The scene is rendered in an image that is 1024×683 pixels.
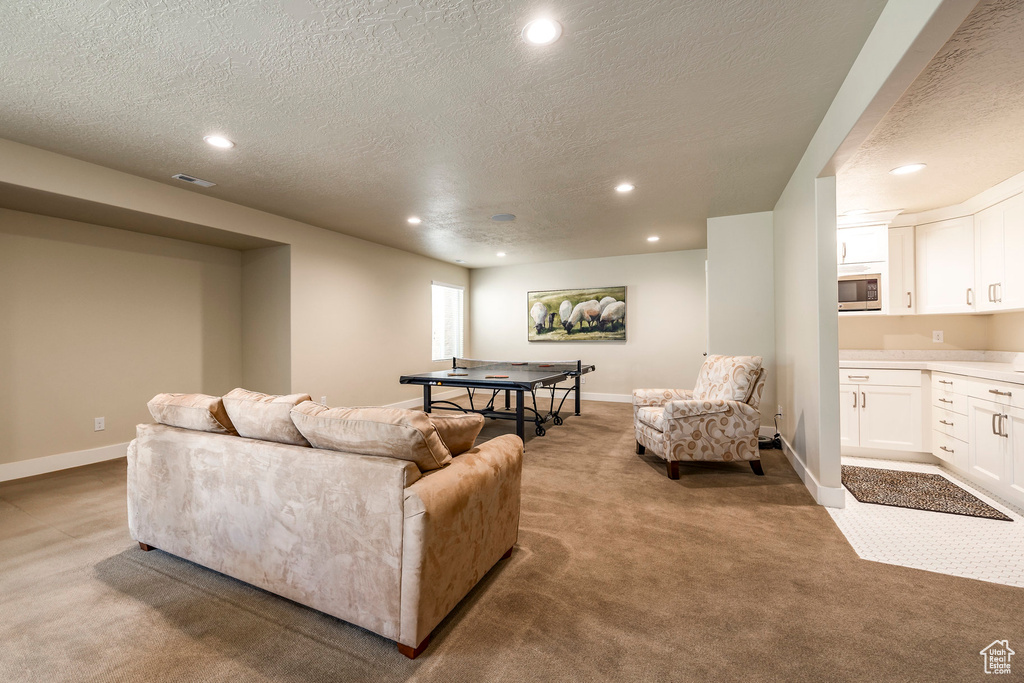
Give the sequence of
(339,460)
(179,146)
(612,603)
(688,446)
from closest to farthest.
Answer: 1. (339,460)
2. (612,603)
3. (179,146)
4. (688,446)

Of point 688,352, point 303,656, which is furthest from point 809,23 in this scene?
point 688,352

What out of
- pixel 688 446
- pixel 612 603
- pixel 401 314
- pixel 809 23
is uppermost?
pixel 809 23

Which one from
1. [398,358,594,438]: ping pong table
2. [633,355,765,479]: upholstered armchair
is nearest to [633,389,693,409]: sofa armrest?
[633,355,765,479]: upholstered armchair

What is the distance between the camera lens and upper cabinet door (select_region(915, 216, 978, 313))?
11.7 ft

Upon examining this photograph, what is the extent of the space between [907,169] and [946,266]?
131cm

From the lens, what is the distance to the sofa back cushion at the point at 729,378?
3453mm

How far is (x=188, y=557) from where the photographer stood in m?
2.05

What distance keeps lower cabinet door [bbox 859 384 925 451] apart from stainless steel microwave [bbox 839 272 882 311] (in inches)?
30.6

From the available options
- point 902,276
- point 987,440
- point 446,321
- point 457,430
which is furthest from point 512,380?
point 446,321

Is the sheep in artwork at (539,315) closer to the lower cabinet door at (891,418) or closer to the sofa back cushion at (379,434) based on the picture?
the lower cabinet door at (891,418)

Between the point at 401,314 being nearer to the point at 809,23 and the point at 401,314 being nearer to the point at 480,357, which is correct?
the point at 480,357

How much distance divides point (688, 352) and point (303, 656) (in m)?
6.33

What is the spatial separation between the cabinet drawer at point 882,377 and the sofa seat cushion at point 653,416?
1.60 meters

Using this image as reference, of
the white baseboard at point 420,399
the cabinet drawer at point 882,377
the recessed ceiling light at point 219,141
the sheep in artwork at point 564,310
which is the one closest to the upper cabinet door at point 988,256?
the cabinet drawer at point 882,377
